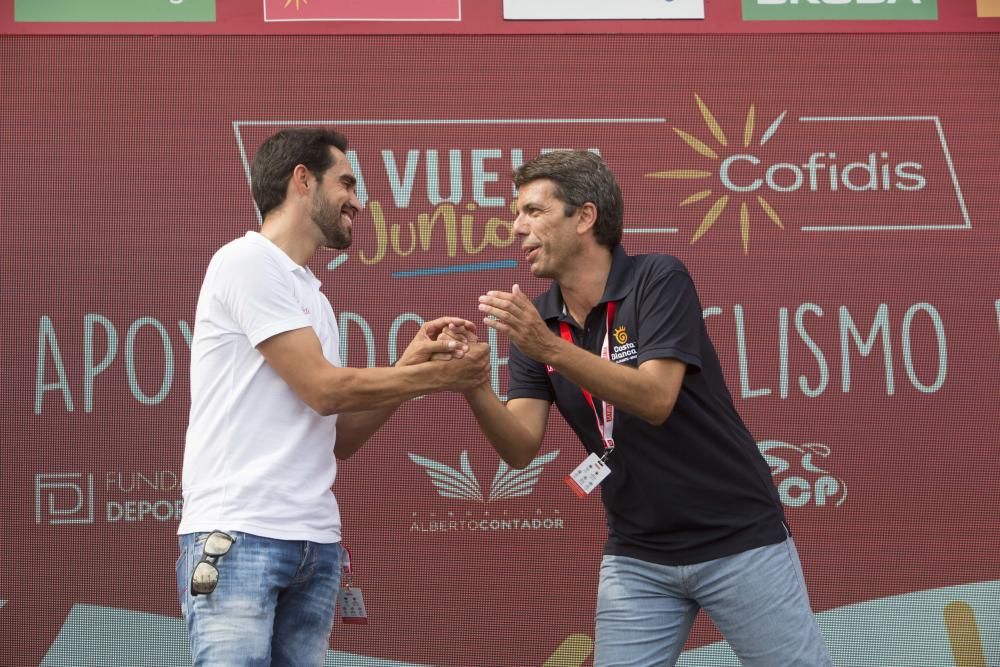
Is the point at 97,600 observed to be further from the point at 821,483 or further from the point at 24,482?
the point at 821,483

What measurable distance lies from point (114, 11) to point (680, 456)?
2591 mm

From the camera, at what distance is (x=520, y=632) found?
3.83 m

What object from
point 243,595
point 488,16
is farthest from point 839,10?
point 243,595

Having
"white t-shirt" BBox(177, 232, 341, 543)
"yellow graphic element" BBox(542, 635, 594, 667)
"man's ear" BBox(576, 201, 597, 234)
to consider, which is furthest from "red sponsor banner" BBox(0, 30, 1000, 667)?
"white t-shirt" BBox(177, 232, 341, 543)

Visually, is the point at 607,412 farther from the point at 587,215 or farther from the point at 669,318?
the point at 587,215

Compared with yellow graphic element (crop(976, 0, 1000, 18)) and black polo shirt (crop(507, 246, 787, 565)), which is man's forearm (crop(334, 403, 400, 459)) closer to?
black polo shirt (crop(507, 246, 787, 565))

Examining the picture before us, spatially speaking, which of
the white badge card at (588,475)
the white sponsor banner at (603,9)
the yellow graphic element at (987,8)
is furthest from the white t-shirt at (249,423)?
the yellow graphic element at (987,8)

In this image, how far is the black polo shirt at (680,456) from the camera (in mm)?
2453

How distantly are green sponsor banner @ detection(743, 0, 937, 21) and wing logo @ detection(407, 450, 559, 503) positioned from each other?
1.80 metres

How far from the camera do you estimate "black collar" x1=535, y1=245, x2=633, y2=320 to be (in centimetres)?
258

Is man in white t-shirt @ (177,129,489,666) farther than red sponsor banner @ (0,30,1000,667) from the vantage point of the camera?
No

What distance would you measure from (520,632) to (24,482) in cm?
170

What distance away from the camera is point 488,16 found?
3996 mm

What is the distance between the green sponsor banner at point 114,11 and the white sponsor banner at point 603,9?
106 cm
